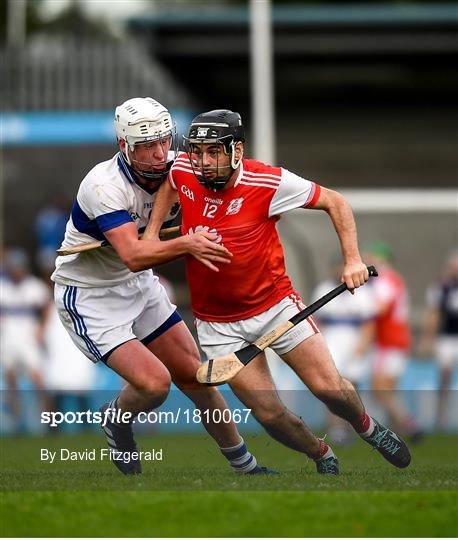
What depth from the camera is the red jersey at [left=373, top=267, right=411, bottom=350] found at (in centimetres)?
1343

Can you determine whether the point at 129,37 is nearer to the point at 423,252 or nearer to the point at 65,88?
the point at 65,88

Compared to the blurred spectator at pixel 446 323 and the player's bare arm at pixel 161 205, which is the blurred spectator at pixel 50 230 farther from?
the player's bare arm at pixel 161 205

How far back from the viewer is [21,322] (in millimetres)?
14883

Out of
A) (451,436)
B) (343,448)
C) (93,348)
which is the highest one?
(93,348)

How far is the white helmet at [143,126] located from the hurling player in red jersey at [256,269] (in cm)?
14

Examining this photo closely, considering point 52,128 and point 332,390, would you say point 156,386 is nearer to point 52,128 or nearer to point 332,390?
point 332,390

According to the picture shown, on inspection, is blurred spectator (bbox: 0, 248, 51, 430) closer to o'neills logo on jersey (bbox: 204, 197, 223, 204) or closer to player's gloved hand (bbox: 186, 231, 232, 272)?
o'neills logo on jersey (bbox: 204, 197, 223, 204)

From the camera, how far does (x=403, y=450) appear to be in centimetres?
738

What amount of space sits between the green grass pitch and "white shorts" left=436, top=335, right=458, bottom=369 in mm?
→ 6347

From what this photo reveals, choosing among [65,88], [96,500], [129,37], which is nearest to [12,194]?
[65,88]

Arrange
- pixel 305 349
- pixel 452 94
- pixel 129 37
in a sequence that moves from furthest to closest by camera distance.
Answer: pixel 452 94 → pixel 129 37 → pixel 305 349

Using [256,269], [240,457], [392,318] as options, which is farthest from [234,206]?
[392,318]

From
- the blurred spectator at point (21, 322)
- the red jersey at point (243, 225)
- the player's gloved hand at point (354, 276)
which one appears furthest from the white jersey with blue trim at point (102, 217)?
the blurred spectator at point (21, 322)

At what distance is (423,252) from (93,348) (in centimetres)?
992
